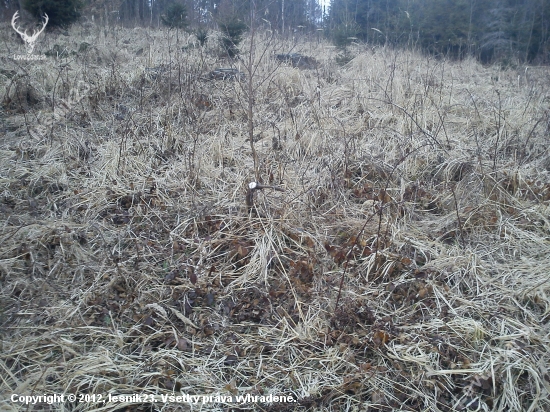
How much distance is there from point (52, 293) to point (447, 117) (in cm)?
438

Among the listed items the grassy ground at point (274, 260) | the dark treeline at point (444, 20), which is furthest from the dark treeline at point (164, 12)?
the grassy ground at point (274, 260)

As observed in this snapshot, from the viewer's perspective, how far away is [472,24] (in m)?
12.2

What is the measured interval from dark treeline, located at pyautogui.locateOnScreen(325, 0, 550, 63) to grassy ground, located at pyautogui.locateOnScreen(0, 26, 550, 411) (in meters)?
8.10

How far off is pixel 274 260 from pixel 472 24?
12740mm

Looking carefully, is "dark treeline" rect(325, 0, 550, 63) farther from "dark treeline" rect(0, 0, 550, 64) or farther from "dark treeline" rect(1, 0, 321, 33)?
"dark treeline" rect(1, 0, 321, 33)

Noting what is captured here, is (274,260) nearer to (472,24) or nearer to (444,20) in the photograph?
(444,20)

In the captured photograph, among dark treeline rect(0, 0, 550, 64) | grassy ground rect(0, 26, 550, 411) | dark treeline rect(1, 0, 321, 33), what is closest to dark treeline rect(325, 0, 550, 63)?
dark treeline rect(0, 0, 550, 64)

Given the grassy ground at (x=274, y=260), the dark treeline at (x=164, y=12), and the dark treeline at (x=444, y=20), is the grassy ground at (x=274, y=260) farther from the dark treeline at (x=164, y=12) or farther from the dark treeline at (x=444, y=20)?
the dark treeline at (x=444, y=20)

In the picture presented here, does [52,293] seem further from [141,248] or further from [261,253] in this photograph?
[261,253]

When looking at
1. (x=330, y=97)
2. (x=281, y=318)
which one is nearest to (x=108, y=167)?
(x=281, y=318)

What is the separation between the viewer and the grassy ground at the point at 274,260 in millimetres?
1981

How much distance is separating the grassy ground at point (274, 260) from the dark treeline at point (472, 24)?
8.10 m

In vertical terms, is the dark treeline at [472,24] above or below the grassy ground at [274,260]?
above

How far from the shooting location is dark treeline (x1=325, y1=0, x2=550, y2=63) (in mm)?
11500
